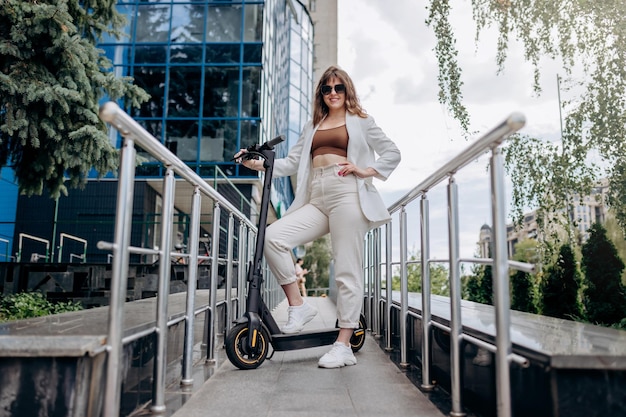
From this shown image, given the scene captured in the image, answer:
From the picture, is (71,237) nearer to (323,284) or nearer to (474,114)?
(474,114)

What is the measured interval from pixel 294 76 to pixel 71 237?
14.7 m

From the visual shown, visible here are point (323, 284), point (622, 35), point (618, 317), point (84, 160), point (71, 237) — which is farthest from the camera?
point (323, 284)

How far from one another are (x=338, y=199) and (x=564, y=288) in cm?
749

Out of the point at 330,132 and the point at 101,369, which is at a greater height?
the point at 330,132

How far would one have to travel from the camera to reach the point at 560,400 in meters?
1.49

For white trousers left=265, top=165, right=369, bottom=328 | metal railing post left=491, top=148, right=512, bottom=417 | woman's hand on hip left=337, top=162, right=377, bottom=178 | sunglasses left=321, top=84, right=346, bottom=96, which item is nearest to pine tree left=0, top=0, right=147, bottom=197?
sunglasses left=321, top=84, right=346, bottom=96

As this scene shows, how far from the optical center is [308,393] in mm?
2303

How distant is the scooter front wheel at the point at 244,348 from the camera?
2707 mm

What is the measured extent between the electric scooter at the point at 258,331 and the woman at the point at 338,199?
0.26ft

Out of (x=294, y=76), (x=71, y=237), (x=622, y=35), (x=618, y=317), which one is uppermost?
(x=294, y=76)

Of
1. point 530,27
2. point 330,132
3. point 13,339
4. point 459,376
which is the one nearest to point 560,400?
point 459,376

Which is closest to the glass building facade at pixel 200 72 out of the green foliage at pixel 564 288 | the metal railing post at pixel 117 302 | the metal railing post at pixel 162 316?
the green foliage at pixel 564 288

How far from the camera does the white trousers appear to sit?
290cm

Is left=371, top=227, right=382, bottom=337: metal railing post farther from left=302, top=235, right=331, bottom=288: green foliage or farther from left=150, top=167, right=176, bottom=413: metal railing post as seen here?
left=302, top=235, right=331, bottom=288: green foliage
